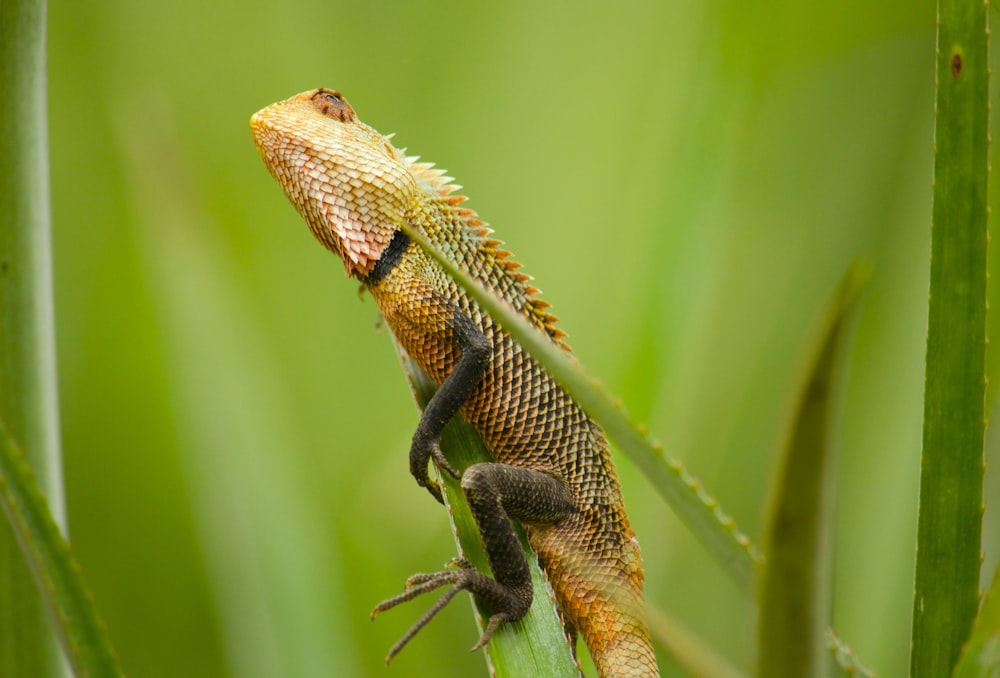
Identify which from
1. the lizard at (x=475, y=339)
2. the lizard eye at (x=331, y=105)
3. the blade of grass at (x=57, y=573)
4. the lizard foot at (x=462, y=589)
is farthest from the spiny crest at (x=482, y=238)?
the blade of grass at (x=57, y=573)

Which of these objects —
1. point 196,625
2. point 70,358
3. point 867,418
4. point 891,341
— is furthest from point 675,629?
point 70,358

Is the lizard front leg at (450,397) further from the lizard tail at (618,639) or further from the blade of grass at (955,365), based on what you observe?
the blade of grass at (955,365)

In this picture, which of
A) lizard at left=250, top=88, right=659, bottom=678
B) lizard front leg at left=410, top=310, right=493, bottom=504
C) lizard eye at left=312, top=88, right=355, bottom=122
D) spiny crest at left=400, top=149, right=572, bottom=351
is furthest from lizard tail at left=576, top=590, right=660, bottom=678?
lizard eye at left=312, top=88, right=355, bottom=122

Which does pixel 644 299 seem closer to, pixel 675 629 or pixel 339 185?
pixel 339 185

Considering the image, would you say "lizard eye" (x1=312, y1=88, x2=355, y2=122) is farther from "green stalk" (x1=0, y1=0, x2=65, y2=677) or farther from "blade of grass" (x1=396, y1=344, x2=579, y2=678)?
"green stalk" (x1=0, y1=0, x2=65, y2=677)

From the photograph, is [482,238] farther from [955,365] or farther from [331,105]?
[955,365]

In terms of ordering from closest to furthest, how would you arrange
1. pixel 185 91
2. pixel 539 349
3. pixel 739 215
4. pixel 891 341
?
pixel 539 349 < pixel 891 341 < pixel 739 215 < pixel 185 91

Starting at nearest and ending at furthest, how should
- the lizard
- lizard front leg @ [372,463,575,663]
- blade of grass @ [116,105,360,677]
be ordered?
lizard front leg @ [372,463,575,663] → blade of grass @ [116,105,360,677] → the lizard
